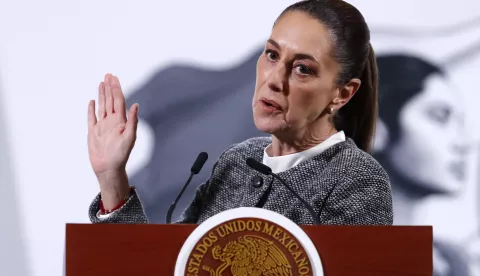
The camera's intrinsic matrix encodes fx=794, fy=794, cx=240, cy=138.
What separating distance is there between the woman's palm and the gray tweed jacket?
0.08 meters

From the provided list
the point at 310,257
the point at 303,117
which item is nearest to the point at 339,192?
the point at 303,117

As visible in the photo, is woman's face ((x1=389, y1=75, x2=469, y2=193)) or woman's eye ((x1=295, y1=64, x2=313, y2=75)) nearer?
woman's eye ((x1=295, y1=64, x2=313, y2=75))

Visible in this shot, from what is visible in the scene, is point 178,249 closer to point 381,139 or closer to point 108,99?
point 108,99

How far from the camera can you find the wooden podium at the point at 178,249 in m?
1.26

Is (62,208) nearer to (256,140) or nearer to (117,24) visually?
(117,24)

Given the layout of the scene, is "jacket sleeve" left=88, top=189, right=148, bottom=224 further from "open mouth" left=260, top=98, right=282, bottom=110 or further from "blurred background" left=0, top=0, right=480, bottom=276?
"blurred background" left=0, top=0, right=480, bottom=276

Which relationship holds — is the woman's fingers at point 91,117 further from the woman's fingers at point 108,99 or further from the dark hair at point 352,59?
the dark hair at point 352,59

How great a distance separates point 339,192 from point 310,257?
0.41 meters

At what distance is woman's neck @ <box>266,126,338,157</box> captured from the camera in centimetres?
183

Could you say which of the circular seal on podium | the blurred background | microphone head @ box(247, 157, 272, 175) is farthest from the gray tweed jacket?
the blurred background

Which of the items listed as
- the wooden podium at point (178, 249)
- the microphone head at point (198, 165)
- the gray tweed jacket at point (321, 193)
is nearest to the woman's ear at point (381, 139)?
the gray tweed jacket at point (321, 193)

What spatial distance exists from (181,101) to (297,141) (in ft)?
3.32

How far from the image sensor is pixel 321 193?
1.65 metres

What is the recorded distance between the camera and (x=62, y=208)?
2645 mm
